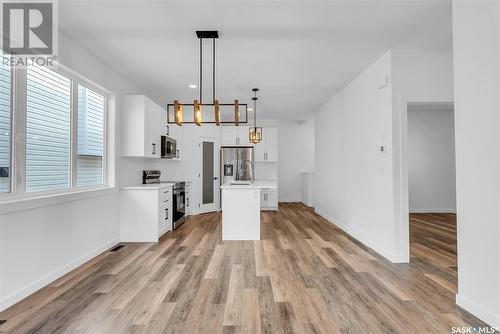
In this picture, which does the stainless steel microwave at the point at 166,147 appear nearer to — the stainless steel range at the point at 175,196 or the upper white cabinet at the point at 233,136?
the stainless steel range at the point at 175,196

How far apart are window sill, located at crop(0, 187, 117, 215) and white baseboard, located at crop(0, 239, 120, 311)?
720 millimetres

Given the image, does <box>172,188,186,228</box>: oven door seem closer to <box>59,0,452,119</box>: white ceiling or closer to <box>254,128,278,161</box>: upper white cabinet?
<box>59,0,452,119</box>: white ceiling

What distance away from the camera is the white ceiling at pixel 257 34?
7.69ft

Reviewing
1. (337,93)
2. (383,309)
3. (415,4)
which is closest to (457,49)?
(415,4)

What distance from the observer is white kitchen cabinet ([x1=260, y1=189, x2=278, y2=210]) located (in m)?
7.18

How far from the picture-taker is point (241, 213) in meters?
4.22

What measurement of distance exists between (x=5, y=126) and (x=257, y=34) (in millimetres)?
2535

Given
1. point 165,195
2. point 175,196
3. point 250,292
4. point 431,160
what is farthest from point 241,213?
point 431,160

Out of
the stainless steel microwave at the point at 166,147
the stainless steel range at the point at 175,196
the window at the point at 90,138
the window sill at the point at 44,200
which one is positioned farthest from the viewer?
the stainless steel microwave at the point at 166,147

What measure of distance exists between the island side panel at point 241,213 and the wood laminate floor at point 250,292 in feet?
1.14

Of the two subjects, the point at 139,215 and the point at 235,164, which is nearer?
the point at 139,215

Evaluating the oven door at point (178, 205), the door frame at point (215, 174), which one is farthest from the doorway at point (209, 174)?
the oven door at point (178, 205)

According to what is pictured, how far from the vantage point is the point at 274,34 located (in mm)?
2803

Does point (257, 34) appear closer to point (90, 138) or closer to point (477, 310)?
point (90, 138)
